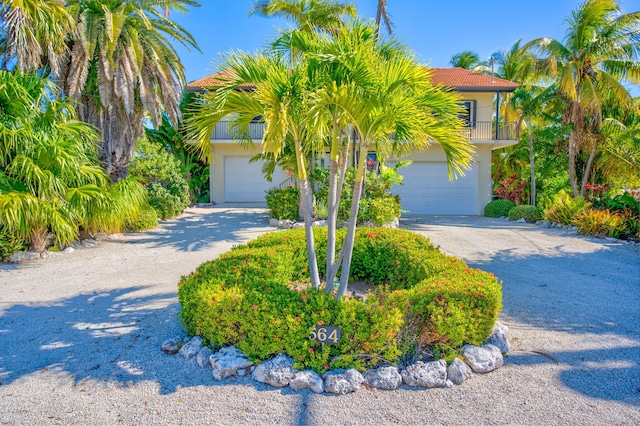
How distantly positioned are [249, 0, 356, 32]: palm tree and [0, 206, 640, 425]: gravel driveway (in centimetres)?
936

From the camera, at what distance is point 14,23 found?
8.16 metres

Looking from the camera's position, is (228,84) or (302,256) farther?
A: (302,256)

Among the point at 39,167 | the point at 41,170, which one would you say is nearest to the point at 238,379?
the point at 41,170

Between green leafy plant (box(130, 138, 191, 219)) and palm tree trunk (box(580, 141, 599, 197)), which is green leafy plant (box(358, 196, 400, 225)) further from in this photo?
palm tree trunk (box(580, 141, 599, 197))

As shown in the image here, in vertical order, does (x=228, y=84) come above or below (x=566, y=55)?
below

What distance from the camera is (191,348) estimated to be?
12.5 feet

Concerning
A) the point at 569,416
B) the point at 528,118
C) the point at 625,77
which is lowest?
the point at 569,416

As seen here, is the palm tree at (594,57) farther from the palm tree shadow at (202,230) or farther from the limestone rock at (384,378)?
the limestone rock at (384,378)

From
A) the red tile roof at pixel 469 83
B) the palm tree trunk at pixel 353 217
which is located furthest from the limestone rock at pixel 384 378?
the red tile roof at pixel 469 83

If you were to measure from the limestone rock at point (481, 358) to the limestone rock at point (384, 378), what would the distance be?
2.33 ft

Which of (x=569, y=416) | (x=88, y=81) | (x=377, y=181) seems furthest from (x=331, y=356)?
(x=88, y=81)

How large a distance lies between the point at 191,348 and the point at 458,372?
2491 mm

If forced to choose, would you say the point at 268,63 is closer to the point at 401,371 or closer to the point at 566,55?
the point at 401,371

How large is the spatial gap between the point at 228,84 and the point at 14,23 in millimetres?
7273
